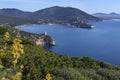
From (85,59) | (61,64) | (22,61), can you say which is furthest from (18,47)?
(85,59)

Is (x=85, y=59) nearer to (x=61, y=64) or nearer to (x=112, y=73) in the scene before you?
(x=61, y=64)

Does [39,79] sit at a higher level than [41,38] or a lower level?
higher

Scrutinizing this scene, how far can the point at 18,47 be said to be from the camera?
9.68m

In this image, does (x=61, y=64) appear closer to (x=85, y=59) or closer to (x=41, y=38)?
(x=85, y=59)

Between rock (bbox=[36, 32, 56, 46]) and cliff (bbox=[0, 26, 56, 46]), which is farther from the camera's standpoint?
rock (bbox=[36, 32, 56, 46])

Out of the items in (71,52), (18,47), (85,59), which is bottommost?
(71,52)

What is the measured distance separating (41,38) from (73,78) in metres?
122

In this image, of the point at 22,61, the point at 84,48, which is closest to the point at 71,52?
the point at 84,48

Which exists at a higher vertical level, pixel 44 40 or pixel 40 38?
pixel 40 38

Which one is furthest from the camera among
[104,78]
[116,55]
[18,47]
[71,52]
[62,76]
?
[71,52]

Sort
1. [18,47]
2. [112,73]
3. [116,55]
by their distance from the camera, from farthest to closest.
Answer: [116,55]
[112,73]
[18,47]

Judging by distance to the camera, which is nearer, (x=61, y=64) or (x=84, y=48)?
(x=61, y=64)

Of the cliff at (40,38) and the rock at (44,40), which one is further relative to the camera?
the rock at (44,40)

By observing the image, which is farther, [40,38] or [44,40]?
[44,40]
